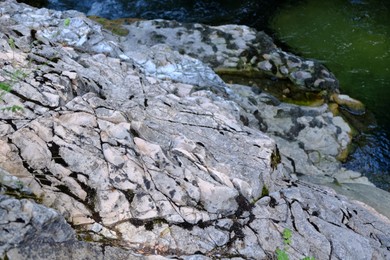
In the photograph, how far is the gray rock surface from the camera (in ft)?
9.63

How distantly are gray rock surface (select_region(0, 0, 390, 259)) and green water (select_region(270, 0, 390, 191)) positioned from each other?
2116mm

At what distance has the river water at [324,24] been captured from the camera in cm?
787

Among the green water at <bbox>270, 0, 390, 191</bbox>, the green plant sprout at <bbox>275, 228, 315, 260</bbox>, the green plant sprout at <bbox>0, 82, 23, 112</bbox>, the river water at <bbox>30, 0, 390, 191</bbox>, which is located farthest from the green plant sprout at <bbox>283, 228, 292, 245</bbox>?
the river water at <bbox>30, 0, 390, 191</bbox>

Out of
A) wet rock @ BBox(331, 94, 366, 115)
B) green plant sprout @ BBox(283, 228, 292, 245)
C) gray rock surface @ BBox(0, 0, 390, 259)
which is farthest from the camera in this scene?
wet rock @ BBox(331, 94, 366, 115)

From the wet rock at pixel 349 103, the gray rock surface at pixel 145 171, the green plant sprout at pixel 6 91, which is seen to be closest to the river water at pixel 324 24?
the wet rock at pixel 349 103

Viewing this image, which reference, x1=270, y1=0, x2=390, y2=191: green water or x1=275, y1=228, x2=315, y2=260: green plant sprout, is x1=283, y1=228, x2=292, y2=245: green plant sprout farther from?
x1=270, y1=0, x2=390, y2=191: green water

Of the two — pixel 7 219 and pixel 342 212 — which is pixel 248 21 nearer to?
pixel 342 212

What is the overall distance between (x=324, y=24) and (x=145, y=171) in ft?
25.4

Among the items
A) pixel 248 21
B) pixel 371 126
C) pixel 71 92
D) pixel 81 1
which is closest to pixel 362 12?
pixel 248 21

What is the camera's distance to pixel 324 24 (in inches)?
380

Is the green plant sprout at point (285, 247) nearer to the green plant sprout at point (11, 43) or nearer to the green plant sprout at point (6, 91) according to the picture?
the green plant sprout at point (6, 91)

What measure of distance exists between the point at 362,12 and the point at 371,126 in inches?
173

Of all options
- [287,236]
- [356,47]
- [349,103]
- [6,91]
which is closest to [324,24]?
[356,47]

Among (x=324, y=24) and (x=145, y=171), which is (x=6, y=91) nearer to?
(x=145, y=171)
